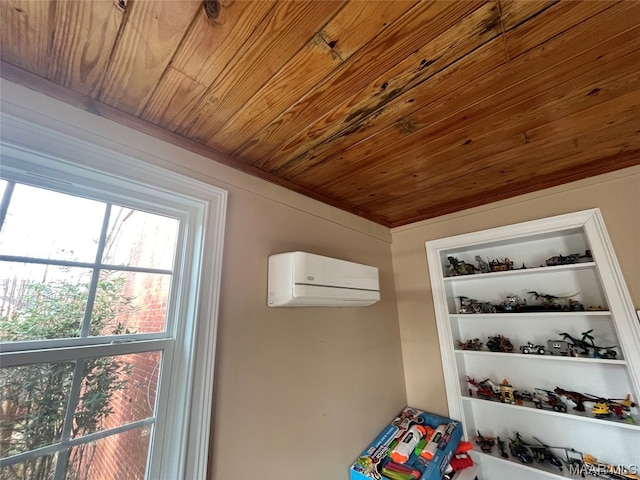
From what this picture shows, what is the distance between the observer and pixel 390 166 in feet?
4.37

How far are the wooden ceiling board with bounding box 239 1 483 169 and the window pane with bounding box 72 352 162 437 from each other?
94 cm

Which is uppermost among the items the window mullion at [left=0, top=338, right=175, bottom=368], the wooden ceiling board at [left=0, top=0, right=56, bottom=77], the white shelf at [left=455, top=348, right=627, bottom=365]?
the wooden ceiling board at [left=0, top=0, right=56, bottom=77]

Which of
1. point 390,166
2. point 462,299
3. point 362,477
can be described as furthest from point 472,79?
point 362,477

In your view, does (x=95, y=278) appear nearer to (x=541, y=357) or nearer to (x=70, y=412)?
(x=70, y=412)

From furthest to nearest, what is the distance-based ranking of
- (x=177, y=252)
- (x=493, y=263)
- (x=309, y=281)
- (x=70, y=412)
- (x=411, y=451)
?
(x=493, y=263) → (x=411, y=451) → (x=309, y=281) → (x=177, y=252) → (x=70, y=412)

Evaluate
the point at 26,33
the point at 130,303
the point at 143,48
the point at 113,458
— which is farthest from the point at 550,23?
the point at 113,458

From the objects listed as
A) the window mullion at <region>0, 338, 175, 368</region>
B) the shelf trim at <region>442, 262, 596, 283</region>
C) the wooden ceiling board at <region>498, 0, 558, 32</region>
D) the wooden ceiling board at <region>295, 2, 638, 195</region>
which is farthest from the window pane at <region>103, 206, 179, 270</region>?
the shelf trim at <region>442, 262, 596, 283</region>

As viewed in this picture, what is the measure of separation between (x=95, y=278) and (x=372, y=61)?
112 cm

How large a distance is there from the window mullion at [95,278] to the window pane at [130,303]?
0.03 feet

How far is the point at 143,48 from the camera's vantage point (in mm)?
708

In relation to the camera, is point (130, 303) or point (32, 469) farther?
point (130, 303)

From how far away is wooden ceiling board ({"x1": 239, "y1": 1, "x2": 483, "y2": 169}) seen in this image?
66 centimetres

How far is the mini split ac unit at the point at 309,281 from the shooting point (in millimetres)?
1140

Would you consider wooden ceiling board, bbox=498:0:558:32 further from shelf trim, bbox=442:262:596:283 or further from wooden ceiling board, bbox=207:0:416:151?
shelf trim, bbox=442:262:596:283
